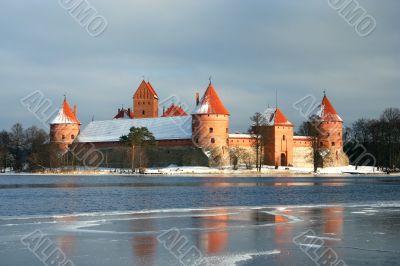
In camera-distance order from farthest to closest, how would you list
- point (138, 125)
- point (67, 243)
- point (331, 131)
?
point (138, 125) → point (331, 131) → point (67, 243)

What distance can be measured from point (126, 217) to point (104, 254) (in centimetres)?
637

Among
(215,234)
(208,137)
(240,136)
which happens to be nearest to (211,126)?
(208,137)

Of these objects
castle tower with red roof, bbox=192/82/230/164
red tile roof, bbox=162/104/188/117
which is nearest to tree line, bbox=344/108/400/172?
castle tower with red roof, bbox=192/82/230/164

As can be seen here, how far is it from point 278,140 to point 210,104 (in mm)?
8708

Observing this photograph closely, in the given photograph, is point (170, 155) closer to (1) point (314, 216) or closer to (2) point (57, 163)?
(2) point (57, 163)

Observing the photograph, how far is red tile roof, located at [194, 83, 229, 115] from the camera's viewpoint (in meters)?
69.2

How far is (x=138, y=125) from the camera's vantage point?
8069cm

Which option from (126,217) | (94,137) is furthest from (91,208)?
(94,137)

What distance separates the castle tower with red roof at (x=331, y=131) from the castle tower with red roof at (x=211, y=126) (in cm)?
1185

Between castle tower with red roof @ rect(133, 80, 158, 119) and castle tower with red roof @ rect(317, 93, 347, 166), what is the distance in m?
27.1

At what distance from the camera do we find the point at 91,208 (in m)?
21.0

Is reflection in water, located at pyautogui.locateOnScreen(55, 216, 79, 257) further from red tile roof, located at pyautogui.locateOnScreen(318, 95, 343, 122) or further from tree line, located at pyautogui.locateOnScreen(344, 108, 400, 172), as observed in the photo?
red tile roof, located at pyautogui.locateOnScreen(318, 95, 343, 122)

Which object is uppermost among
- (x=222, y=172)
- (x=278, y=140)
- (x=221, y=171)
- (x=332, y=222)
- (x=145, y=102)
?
(x=145, y=102)

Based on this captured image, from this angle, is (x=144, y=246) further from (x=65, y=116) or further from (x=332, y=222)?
(x=65, y=116)
